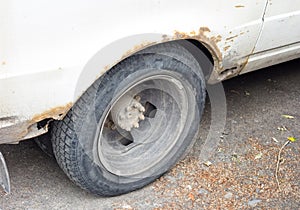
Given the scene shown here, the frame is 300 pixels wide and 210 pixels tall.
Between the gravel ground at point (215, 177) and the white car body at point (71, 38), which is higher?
the white car body at point (71, 38)

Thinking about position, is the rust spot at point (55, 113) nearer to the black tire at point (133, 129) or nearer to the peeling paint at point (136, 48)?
the black tire at point (133, 129)

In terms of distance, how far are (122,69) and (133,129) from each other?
60cm

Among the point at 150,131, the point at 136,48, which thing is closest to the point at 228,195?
the point at 150,131

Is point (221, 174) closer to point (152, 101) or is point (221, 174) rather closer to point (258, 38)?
point (152, 101)

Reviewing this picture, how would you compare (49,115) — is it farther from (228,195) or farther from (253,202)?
(253,202)

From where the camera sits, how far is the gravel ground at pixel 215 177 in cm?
304

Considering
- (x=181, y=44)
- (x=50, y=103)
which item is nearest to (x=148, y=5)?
(x=181, y=44)

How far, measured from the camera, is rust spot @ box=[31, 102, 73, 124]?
2.48m

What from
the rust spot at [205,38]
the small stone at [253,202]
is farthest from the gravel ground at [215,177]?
the rust spot at [205,38]

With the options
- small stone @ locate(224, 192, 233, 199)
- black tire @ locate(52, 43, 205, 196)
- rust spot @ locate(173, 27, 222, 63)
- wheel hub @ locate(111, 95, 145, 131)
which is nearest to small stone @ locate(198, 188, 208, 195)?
small stone @ locate(224, 192, 233, 199)

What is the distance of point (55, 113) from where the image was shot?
8.24 feet

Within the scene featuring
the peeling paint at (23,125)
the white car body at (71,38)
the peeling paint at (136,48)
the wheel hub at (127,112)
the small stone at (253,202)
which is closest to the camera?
the white car body at (71,38)

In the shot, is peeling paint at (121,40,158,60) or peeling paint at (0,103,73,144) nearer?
peeling paint at (0,103,73,144)

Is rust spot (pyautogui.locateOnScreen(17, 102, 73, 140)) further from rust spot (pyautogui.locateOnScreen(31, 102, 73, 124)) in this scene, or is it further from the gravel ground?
the gravel ground
